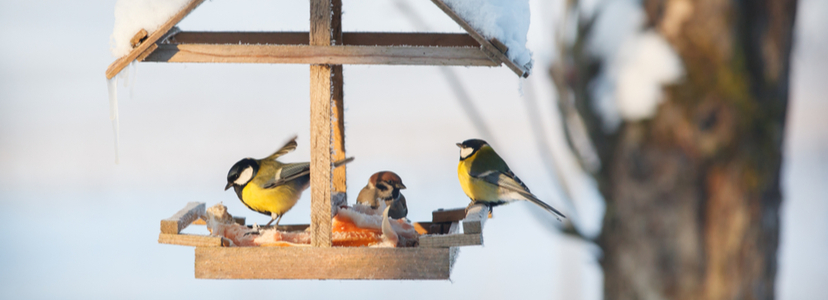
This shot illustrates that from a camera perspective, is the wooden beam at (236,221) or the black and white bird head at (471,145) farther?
the black and white bird head at (471,145)

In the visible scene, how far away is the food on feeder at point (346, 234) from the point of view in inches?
104

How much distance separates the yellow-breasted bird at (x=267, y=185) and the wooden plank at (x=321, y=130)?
2.00ft

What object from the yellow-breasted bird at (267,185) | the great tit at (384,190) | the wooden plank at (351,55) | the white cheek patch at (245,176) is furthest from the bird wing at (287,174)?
the wooden plank at (351,55)

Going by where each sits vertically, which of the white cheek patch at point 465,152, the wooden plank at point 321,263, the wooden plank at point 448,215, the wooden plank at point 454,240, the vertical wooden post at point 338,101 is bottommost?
the wooden plank at point 321,263

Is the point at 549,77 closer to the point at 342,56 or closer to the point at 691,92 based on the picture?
the point at 691,92

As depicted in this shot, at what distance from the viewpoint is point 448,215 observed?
3492 millimetres

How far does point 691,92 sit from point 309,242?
5.86ft

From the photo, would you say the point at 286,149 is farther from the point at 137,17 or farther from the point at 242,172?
the point at 137,17

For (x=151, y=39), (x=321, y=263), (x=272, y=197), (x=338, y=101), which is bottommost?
(x=321, y=263)

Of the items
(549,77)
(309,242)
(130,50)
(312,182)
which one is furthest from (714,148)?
(130,50)

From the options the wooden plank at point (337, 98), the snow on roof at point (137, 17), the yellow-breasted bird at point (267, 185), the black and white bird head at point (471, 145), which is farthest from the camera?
the black and white bird head at point (471, 145)

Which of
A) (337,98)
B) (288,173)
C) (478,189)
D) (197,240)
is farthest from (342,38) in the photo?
(197,240)

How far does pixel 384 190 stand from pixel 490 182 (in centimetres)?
59

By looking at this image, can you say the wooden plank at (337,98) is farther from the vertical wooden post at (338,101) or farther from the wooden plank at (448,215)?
the wooden plank at (448,215)
